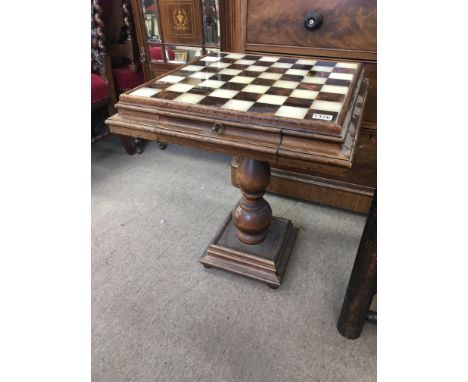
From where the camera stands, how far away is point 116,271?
4.67 ft

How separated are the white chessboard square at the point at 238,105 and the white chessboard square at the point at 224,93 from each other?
0.13 ft

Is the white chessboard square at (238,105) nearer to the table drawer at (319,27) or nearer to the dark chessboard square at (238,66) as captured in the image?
the dark chessboard square at (238,66)

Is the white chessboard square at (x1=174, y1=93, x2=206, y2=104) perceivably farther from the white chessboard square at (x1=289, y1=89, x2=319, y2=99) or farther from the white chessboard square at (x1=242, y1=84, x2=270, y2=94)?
the white chessboard square at (x1=289, y1=89, x2=319, y2=99)

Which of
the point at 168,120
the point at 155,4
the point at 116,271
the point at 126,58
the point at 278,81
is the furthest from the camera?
the point at 126,58

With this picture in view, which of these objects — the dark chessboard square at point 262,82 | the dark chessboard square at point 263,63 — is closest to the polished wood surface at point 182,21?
the dark chessboard square at point 263,63

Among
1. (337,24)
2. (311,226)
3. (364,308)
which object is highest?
(337,24)

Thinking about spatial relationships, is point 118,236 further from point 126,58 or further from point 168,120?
point 126,58

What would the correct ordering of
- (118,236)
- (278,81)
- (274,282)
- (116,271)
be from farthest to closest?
(118,236) < (116,271) < (274,282) < (278,81)

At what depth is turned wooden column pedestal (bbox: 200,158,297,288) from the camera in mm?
1276

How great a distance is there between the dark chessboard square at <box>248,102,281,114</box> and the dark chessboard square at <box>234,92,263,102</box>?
0.13 feet

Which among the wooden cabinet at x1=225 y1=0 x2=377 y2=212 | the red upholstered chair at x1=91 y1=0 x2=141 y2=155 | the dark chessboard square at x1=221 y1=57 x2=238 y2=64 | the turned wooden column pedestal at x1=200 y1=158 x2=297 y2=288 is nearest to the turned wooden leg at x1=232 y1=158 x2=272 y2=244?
the turned wooden column pedestal at x1=200 y1=158 x2=297 y2=288

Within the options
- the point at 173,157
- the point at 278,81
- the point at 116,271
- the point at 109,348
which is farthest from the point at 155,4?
the point at 109,348

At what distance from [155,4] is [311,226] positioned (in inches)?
58.2

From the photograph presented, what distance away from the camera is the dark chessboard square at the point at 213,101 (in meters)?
0.89
